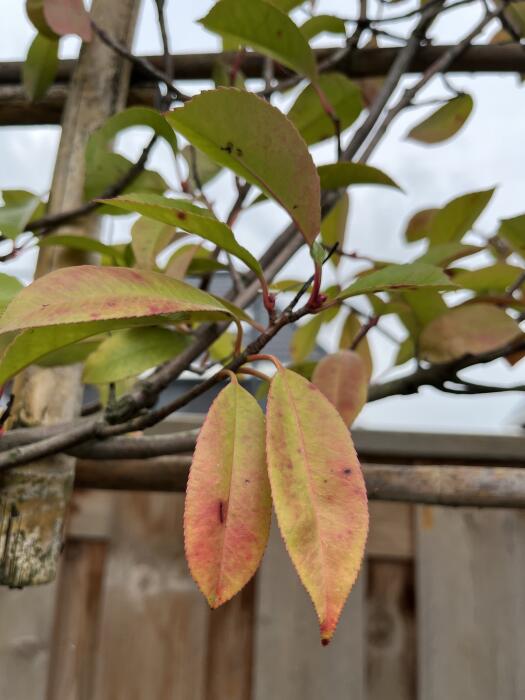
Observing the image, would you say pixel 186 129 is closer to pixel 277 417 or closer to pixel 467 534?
pixel 277 417

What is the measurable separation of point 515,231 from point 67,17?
0.52 metres

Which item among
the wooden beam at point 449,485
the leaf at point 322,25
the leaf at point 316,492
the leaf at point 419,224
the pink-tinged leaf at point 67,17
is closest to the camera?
the leaf at point 316,492

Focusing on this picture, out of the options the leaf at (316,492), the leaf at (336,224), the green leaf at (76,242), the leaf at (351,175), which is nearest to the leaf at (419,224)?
the leaf at (336,224)

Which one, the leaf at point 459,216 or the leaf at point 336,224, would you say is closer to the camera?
the leaf at point 459,216

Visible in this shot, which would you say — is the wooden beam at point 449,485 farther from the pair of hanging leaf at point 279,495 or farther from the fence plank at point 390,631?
the fence plank at point 390,631

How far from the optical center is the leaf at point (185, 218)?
0.35 metres

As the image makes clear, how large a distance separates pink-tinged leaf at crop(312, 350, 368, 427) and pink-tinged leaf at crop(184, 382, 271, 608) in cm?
19

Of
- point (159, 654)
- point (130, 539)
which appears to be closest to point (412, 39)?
point (130, 539)

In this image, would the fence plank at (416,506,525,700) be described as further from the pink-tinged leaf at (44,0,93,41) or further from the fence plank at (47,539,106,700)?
the pink-tinged leaf at (44,0,93,41)

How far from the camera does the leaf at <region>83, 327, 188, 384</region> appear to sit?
1.69ft

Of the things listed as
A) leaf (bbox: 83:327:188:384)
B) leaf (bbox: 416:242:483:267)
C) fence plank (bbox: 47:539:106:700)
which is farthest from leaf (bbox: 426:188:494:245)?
fence plank (bbox: 47:539:106:700)

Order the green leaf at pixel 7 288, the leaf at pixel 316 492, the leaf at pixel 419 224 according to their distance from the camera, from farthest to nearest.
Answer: the leaf at pixel 419 224, the green leaf at pixel 7 288, the leaf at pixel 316 492

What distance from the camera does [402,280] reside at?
363 mm

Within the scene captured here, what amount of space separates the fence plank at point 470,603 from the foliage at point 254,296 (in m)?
0.35
